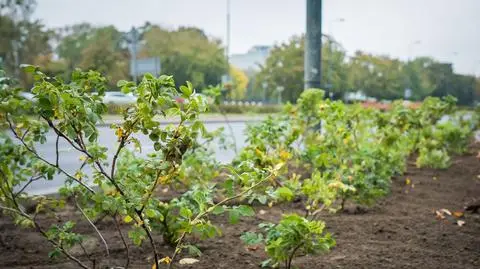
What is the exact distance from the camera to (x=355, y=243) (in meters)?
2.36

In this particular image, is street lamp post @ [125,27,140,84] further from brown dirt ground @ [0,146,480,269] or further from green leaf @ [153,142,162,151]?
green leaf @ [153,142,162,151]

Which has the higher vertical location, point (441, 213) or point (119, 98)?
point (119, 98)

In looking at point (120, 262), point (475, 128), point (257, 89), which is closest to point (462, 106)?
point (475, 128)

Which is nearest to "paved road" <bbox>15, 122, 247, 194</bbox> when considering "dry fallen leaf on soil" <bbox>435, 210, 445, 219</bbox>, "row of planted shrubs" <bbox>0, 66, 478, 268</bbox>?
"row of planted shrubs" <bbox>0, 66, 478, 268</bbox>

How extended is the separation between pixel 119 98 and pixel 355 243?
1.42 metres

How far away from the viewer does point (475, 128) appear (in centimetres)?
720

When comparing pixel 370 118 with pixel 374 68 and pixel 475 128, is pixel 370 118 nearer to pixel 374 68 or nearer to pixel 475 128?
pixel 475 128

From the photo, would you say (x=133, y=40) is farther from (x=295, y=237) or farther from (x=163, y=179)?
(x=295, y=237)

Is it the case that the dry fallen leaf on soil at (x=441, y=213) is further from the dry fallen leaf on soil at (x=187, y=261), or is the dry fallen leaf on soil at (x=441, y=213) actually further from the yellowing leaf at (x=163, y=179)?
the yellowing leaf at (x=163, y=179)

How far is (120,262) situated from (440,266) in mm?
1414

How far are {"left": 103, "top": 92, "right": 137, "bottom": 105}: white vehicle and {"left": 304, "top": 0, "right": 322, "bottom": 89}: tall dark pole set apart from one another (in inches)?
117

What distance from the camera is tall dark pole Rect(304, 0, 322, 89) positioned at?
4.37 metres

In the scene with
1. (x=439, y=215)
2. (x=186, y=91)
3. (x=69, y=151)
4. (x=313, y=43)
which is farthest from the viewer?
(x=313, y=43)

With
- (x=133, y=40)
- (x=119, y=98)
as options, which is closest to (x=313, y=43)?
(x=133, y=40)
